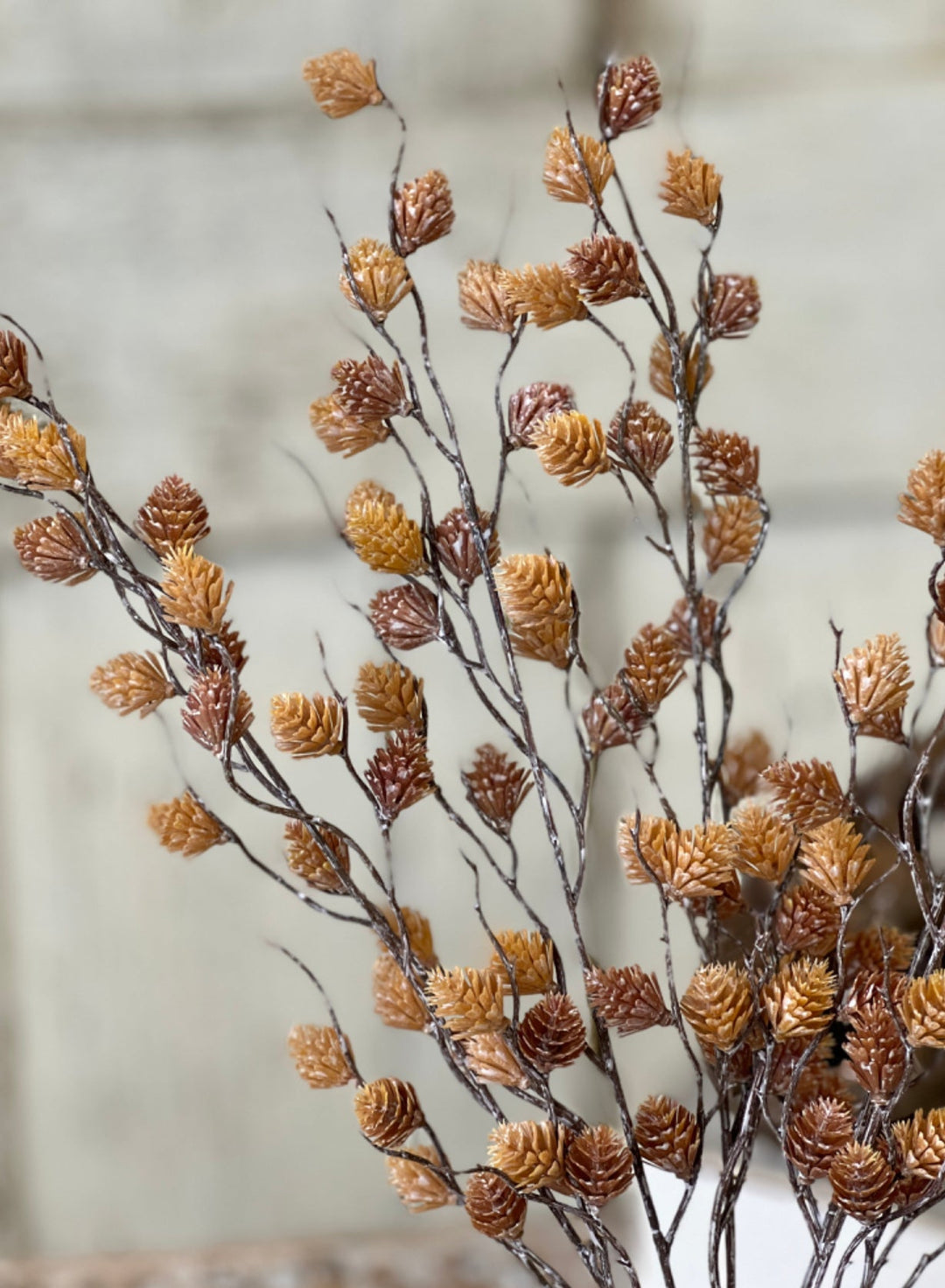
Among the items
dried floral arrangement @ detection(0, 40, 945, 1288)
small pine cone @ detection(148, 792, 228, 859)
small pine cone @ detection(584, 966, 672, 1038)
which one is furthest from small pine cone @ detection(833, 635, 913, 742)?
small pine cone @ detection(148, 792, 228, 859)

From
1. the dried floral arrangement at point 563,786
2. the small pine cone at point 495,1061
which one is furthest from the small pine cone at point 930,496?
the small pine cone at point 495,1061

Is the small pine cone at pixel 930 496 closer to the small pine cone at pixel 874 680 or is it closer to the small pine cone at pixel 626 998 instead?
the small pine cone at pixel 874 680

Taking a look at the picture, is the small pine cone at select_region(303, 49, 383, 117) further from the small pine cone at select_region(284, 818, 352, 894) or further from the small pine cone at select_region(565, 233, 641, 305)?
the small pine cone at select_region(284, 818, 352, 894)

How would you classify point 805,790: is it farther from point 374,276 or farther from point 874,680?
point 374,276

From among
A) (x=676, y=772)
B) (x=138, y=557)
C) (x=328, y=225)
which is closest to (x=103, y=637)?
(x=138, y=557)

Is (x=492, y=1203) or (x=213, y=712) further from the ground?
(x=213, y=712)

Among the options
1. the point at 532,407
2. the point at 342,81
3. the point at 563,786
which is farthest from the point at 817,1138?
the point at 342,81
